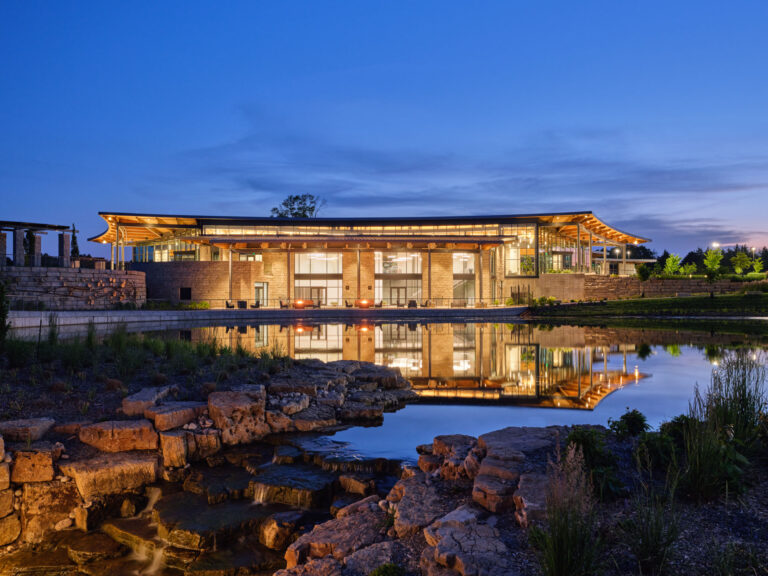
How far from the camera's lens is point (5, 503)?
19.1ft

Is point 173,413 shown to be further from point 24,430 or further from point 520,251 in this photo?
point 520,251

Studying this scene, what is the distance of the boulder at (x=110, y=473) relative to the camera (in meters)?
6.10

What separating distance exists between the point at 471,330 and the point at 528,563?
22.1 meters

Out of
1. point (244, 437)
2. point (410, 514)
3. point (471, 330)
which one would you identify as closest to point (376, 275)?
point (471, 330)

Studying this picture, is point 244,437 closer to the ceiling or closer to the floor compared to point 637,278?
closer to the floor

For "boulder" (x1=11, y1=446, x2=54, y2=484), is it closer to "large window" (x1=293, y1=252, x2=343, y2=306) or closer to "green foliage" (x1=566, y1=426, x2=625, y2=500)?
"green foliage" (x1=566, y1=426, x2=625, y2=500)

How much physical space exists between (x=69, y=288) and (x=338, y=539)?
2987 centimetres

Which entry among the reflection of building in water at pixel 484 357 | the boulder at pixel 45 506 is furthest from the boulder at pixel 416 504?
the reflection of building in water at pixel 484 357

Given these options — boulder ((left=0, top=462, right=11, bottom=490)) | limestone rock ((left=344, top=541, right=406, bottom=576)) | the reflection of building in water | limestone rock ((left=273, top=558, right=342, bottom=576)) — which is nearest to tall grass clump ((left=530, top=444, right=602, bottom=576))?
limestone rock ((left=344, top=541, right=406, bottom=576))

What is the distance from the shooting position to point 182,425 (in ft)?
24.5

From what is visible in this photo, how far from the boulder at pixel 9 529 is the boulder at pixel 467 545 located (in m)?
4.63

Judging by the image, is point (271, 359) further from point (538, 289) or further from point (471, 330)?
point (538, 289)

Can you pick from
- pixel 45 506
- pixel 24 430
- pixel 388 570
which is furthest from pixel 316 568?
pixel 24 430

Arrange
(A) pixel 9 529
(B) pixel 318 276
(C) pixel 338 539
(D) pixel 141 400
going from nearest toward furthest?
(C) pixel 338 539
(A) pixel 9 529
(D) pixel 141 400
(B) pixel 318 276
